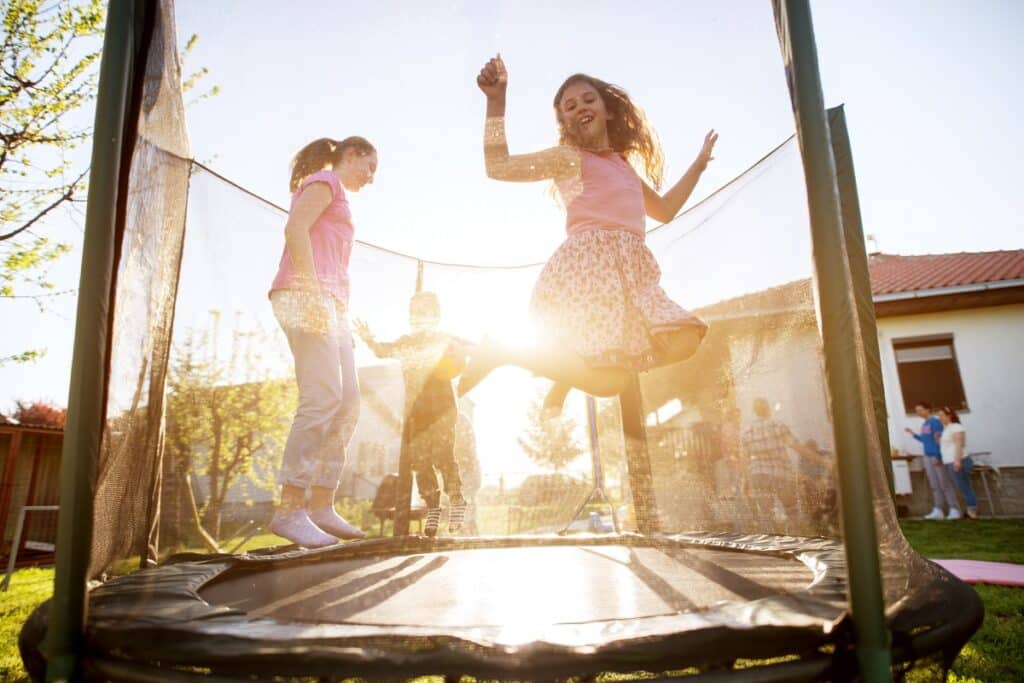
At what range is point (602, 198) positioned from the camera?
1.54 meters

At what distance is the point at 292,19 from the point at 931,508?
6060 mm

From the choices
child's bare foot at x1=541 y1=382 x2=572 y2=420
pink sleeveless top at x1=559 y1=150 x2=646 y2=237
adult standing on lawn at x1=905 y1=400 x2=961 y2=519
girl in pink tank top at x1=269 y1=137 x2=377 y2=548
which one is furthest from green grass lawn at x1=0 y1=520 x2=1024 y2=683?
pink sleeveless top at x1=559 y1=150 x2=646 y2=237

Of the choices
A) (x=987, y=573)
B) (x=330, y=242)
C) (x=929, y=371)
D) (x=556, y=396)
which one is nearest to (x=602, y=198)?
(x=556, y=396)

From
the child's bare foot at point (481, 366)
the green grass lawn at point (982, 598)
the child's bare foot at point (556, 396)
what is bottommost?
the green grass lawn at point (982, 598)

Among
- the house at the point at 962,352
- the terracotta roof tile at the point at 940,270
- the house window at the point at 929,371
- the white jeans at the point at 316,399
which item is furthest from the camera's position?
the terracotta roof tile at the point at 940,270

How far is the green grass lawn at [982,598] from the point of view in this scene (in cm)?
116

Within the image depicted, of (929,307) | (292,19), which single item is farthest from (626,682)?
(929,307)

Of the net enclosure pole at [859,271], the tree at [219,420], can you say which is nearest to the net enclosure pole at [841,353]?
the net enclosure pole at [859,271]

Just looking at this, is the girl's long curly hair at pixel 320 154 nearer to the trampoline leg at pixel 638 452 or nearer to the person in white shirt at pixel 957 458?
the trampoline leg at pixel 638 452

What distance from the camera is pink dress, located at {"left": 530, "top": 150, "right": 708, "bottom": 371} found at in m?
1.43

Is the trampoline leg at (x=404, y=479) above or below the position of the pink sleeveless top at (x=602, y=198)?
below

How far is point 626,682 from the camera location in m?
0.72

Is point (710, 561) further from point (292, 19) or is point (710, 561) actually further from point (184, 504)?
point (292, 19)

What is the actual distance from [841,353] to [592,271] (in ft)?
2.70
